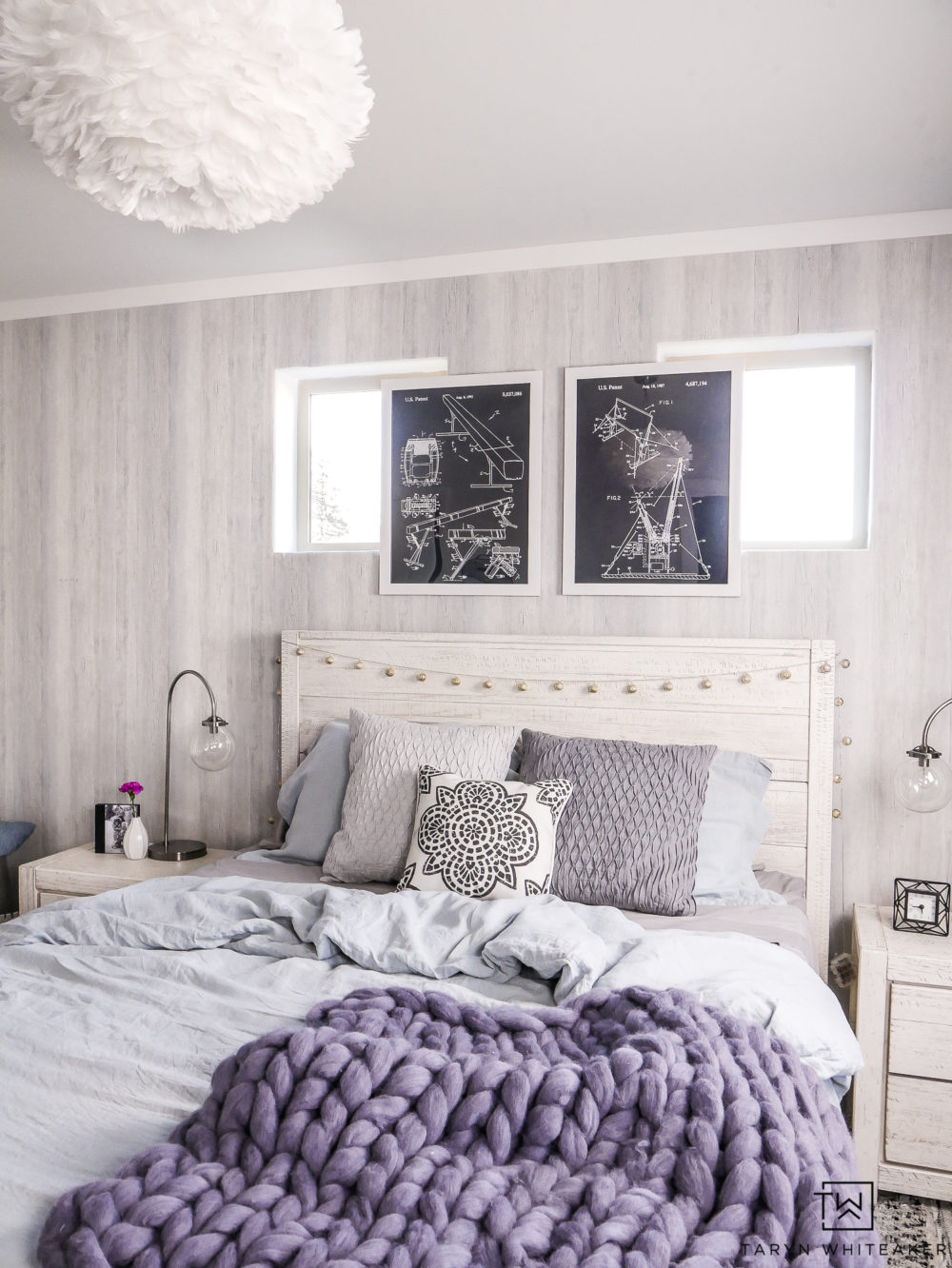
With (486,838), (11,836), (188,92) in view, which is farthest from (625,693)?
(11,836)

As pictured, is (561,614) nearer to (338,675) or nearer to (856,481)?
(338,675)

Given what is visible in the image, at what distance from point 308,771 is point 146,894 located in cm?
78

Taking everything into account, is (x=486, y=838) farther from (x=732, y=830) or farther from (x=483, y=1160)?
(x=483, y=1160)

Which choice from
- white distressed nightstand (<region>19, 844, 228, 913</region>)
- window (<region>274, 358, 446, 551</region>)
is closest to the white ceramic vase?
white distressed nightstand (<region>19, 844, 228, 913</region>)

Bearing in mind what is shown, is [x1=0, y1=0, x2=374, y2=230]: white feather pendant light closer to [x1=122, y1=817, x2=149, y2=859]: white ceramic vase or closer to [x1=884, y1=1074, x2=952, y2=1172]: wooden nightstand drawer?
[x1=122, y1=817, x2=149, y2=859]: white ceramic vase

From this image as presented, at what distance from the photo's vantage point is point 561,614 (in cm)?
296

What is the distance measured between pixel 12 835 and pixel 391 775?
166cm

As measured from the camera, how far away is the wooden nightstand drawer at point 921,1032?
7.28ft

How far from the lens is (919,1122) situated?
2.24 metres

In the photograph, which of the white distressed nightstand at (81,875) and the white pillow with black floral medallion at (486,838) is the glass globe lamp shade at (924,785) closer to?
the white pillow with black floral medallion at (486,838)

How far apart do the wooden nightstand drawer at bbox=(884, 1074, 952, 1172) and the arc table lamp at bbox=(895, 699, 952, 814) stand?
0.68 meters

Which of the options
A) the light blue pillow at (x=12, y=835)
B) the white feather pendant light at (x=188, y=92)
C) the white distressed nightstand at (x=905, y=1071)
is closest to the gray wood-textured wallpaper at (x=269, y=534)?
the light blue pillow at (x=12, y=835)

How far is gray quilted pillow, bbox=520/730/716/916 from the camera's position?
7.39ft

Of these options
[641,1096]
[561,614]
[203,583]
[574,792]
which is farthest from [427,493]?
[641,1096]
